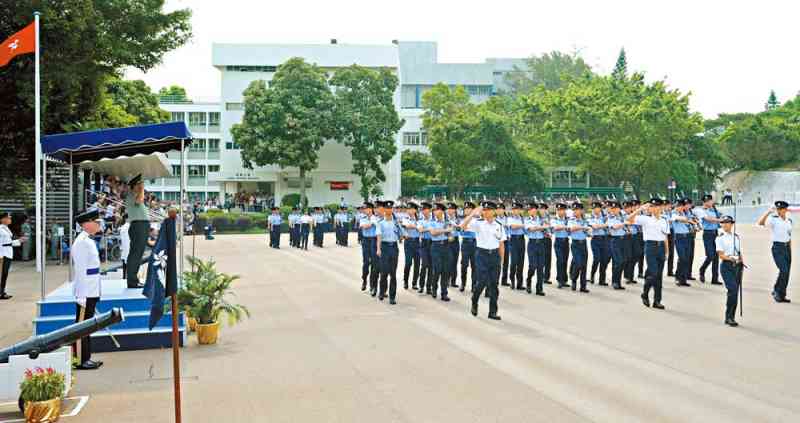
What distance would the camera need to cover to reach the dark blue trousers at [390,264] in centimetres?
1362

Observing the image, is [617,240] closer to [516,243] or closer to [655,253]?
[516,243]

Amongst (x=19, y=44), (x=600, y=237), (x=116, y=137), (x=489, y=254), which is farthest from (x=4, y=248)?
(x=600, y=237)

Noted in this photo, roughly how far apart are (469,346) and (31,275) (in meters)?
15.2

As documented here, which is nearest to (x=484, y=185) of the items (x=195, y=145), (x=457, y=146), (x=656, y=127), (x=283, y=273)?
(x=457, y=146)

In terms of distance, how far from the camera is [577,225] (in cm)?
1541

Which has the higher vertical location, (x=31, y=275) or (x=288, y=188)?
(x=288, y=188)

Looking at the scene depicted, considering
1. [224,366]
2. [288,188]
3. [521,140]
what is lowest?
[224,366]

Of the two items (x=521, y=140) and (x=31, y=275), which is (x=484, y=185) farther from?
(x=31, y=275)

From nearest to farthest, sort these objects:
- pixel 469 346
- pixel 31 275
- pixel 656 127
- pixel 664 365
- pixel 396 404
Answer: pixel 396 404
pixel 664 365
pixel 469 346
pixel 31 275
pixel 656 127

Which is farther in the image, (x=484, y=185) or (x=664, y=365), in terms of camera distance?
(x=484, y=185)

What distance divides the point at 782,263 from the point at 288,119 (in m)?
38.5

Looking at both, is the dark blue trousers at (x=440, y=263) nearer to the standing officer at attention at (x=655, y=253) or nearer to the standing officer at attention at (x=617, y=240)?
the standing officer at attention at (x=617, y=240)

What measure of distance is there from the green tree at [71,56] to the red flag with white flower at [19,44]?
629 centimetres

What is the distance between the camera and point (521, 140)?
57.8m
